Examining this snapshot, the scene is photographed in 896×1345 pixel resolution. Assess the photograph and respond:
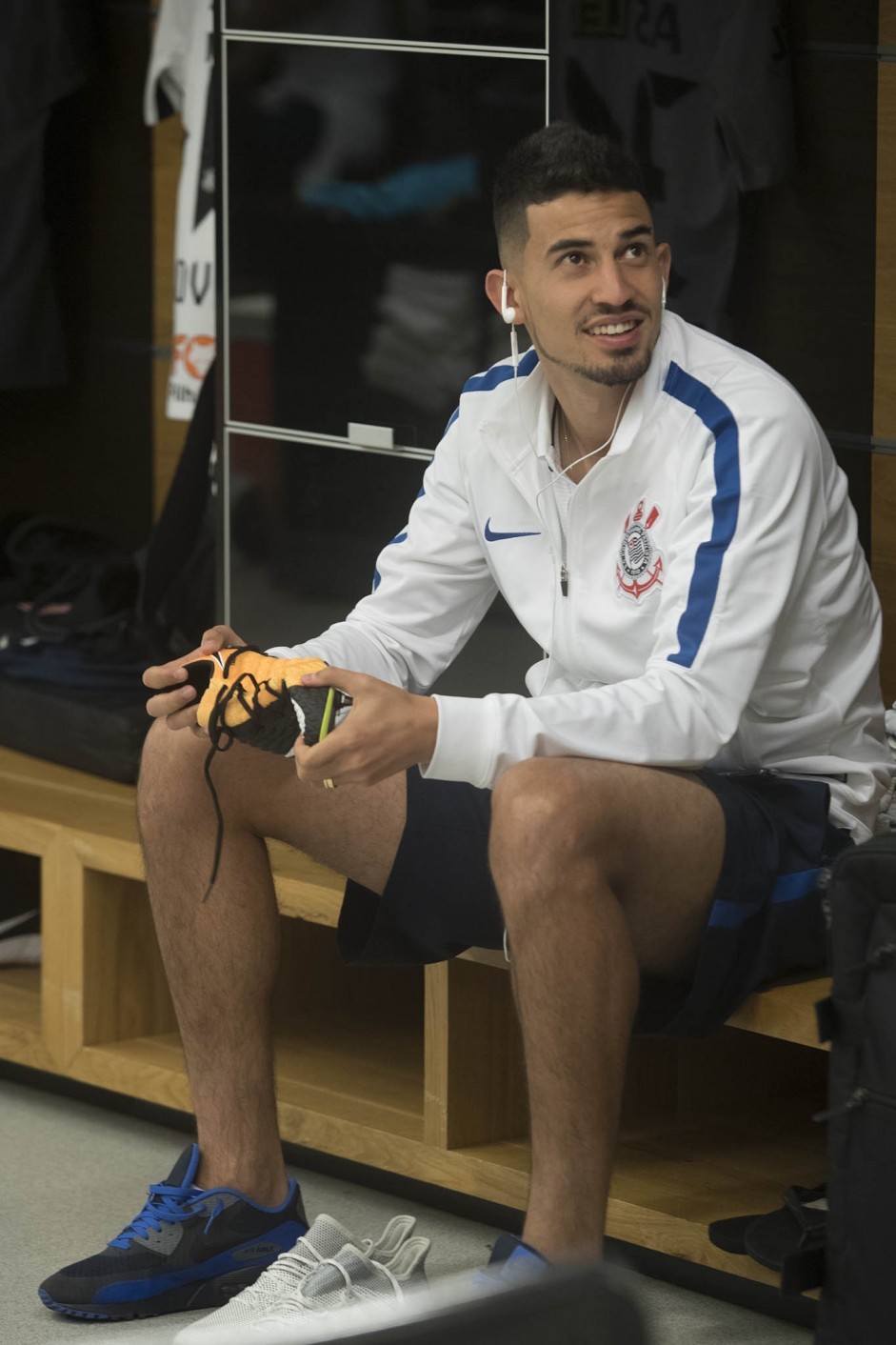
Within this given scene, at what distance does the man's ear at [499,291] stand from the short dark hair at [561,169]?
0.05 meters

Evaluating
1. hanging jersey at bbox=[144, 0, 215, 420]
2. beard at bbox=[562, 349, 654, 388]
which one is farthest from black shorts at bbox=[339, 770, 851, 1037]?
hanging jersey at bbox=[144, 0, 215, 420]

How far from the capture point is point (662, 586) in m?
1.88

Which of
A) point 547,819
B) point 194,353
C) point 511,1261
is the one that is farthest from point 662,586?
point 194,353

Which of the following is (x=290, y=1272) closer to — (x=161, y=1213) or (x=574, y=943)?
(x=161, y=1213)

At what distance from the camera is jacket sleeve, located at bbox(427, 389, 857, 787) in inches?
68.5

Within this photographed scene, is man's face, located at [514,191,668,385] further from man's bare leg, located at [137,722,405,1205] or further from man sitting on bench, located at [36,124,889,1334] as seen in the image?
man's bare leg, located at [137,722,405,1205]

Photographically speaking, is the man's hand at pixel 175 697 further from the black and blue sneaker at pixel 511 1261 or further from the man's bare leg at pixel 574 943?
the black and blue sneaker at pixel 511 1261

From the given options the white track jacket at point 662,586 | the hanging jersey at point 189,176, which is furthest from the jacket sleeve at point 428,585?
the hanging jersey at point 189,176

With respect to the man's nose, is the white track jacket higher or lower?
lower

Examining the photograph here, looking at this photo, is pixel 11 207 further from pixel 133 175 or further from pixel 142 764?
pixel 142 764

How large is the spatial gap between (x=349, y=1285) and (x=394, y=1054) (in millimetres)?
557

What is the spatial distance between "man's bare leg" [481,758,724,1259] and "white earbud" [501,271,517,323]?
1.76 feet

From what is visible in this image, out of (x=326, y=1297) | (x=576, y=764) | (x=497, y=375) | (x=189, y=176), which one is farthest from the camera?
(x=189, y=176)

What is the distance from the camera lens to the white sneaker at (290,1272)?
71.2 inches
